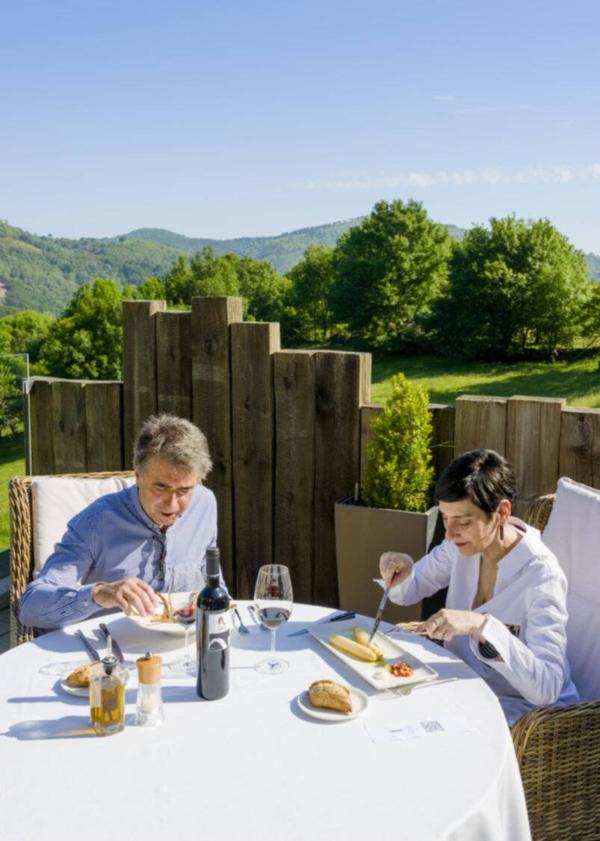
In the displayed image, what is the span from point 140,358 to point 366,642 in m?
2.50

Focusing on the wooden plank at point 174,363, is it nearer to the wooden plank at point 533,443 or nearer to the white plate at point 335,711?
the wooden plank at point 533,443

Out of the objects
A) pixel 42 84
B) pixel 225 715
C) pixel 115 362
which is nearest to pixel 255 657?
pixel 225 715

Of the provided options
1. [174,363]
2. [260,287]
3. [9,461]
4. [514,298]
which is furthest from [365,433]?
[260,287]

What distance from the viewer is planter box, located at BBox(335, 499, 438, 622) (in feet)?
10.6

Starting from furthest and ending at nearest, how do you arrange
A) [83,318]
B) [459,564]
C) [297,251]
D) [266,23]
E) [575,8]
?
[297,251]
[83,318]
[266,23]
[575,8]
[459,564]

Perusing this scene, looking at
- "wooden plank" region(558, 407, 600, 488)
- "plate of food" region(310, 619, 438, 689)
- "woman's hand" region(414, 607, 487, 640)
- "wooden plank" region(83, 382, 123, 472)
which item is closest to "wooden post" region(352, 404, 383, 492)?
"wooden plank" region(558, 407, 600, 488)

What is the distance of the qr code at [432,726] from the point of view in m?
1.58

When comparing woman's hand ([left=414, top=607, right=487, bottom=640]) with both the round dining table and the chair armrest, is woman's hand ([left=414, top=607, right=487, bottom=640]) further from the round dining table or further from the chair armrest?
the chair armrest

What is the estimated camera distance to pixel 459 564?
7.79ft

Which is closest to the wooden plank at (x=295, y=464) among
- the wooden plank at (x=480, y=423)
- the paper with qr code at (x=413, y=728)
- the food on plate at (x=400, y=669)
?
the wooden plank at (x=480, y=423)

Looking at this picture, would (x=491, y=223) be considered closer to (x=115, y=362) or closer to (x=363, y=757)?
(x=115, y=362)

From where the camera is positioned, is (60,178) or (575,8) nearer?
(575,8)

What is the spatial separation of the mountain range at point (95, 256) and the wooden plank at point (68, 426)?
60.1 metres

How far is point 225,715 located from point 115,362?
3743 cm
